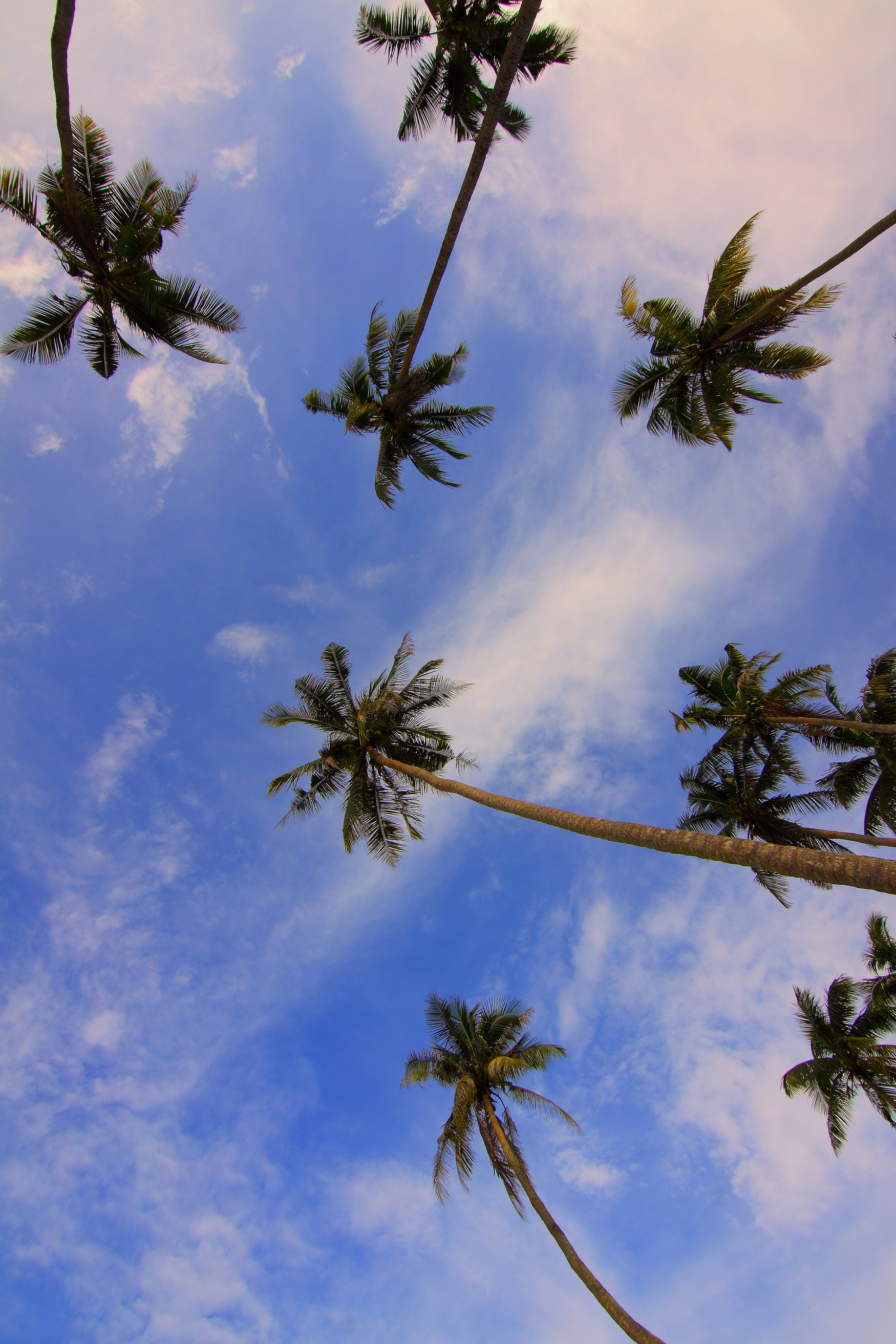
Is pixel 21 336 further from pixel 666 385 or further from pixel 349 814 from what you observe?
pixel 666 385

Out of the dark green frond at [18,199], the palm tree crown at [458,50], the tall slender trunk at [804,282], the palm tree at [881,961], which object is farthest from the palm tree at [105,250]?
the palm tree at [881,961]

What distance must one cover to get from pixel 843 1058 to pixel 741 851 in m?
16.2

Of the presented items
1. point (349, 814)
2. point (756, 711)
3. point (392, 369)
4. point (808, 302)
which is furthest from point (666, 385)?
point (349, 814)

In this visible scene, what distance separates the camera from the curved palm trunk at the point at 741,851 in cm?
463

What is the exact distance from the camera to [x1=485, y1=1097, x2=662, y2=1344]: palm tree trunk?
862 centimetres

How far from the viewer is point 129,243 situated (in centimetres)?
1037

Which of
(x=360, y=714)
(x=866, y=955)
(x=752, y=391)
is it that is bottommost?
(x=866, y=955)

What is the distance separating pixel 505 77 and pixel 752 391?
8.66m

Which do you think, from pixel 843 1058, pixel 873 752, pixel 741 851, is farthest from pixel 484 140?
pixel 843 1058

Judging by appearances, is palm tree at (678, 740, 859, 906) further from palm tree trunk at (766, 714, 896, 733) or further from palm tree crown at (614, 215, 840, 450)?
palm tree crown at (614, 215, 840, 450)

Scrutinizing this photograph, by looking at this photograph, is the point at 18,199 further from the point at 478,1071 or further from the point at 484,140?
the point at 478,1071

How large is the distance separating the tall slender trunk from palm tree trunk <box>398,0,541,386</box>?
19.4 ft

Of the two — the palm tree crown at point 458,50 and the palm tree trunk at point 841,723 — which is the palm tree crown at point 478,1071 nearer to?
the palm tree trunk at point 841,723

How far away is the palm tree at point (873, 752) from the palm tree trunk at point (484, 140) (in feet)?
47.6
